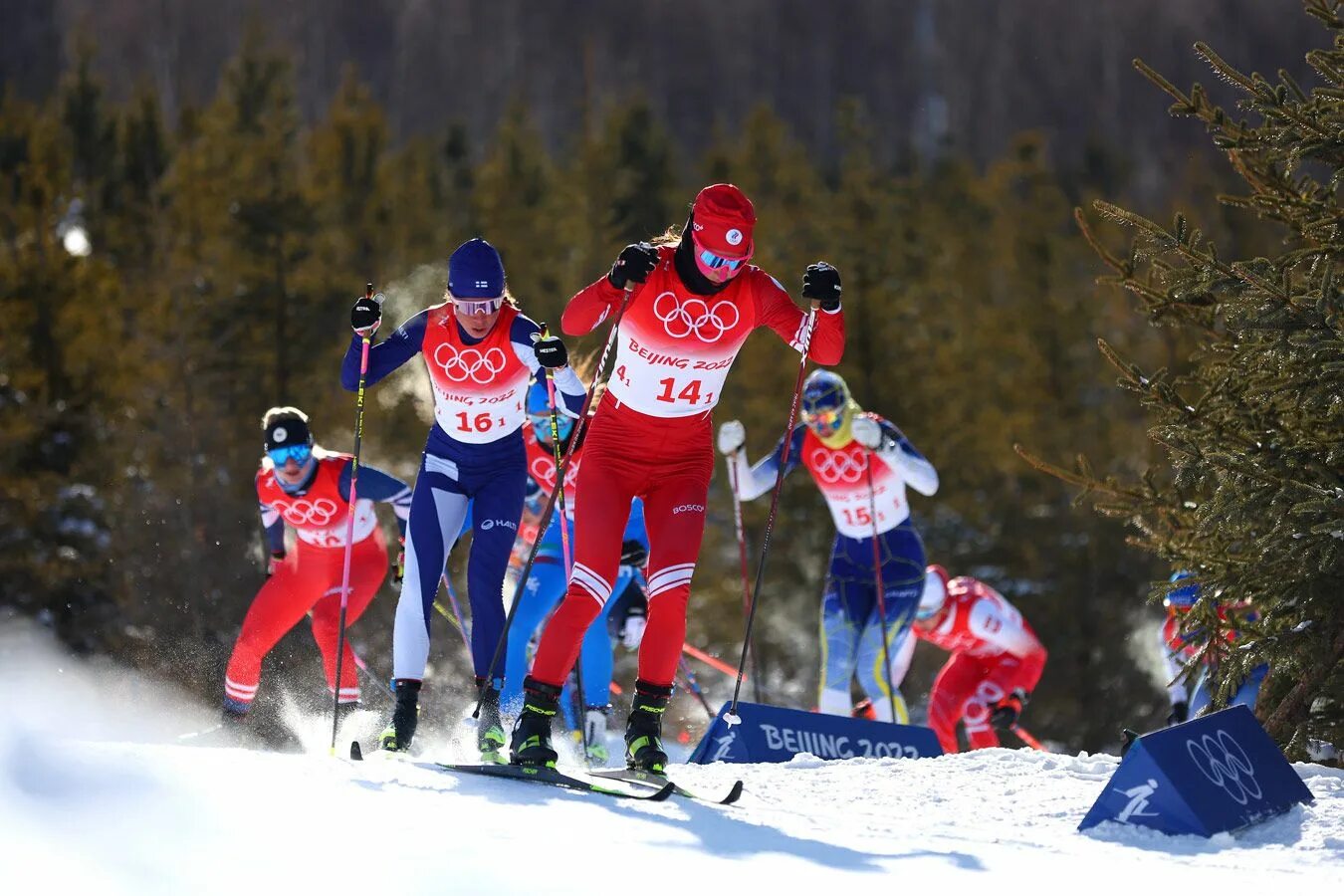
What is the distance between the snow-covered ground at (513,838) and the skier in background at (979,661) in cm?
529

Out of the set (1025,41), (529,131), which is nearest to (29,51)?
(529,131)

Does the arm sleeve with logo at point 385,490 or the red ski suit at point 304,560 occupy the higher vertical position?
the arm sleeve with logo at point 385,490

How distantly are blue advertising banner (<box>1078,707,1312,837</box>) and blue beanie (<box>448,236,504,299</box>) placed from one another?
301 cm

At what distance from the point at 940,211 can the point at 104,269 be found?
64.6ft

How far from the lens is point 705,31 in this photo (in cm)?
14000

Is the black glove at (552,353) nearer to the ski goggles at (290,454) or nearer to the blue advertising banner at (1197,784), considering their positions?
the blue advertising banner at (1197,784)

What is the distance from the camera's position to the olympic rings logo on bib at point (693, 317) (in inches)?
231

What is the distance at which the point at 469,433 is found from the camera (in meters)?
7.09

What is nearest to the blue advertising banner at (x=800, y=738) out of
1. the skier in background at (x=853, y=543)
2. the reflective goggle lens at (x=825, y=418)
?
the skier in background at (x=853, y=543)

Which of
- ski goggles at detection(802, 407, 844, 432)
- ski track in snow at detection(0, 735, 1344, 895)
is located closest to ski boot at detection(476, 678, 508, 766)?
ski track in snow at detection(0, 735, 1344, 895)

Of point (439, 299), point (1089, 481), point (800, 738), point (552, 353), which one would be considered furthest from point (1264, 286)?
point (439, 299)

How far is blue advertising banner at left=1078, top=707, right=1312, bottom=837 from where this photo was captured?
5316 mm

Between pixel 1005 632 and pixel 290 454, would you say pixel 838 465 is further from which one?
pixel 290 454

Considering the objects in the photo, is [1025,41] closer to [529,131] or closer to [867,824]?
[529,131]
